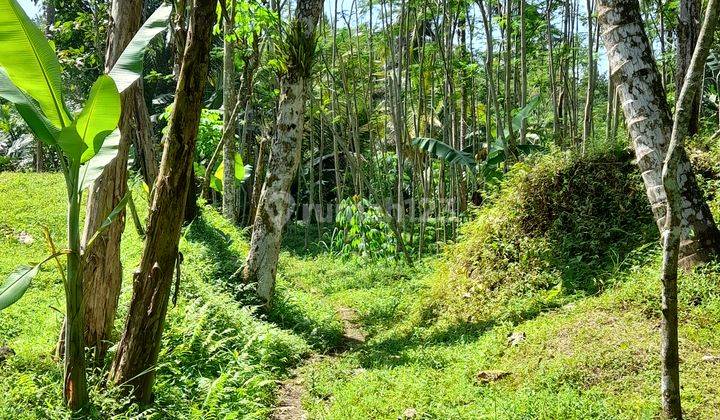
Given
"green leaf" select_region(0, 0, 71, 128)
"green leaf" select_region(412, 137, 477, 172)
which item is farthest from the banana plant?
"green leaf" select_region(412, 137, 477, 172)

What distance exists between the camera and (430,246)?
42.9 feet

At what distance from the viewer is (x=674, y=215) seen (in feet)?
10.4

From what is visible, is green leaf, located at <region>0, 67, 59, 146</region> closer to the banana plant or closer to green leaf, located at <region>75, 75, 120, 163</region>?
the banana plant

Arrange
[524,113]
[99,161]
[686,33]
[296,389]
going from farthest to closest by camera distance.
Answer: [524,113]
[686,33]
[296,389]
[99,161]

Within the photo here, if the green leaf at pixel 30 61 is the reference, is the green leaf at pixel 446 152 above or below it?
below

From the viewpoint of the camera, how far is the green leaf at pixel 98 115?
324 centimetres

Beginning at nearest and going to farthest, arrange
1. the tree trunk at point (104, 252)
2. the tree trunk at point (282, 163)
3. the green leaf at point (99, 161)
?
1. the green leaf at point (99, 161)
2. the tree trunk at point (104, 252)
3. the tree trunk at point (282, 163)

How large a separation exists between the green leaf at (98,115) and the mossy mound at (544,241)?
13.6ft

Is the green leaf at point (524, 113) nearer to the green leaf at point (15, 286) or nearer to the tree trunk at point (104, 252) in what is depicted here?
the tree trunk at point (104, 252)

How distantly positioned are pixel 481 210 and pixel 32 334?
17.7 feet

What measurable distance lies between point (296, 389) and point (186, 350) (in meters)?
1.07

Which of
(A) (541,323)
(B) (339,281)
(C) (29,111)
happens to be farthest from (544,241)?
(C) (29,111)

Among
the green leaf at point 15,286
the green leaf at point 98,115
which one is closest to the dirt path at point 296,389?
the green leaf at point 15,286

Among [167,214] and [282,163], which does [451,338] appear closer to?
[282,163]
